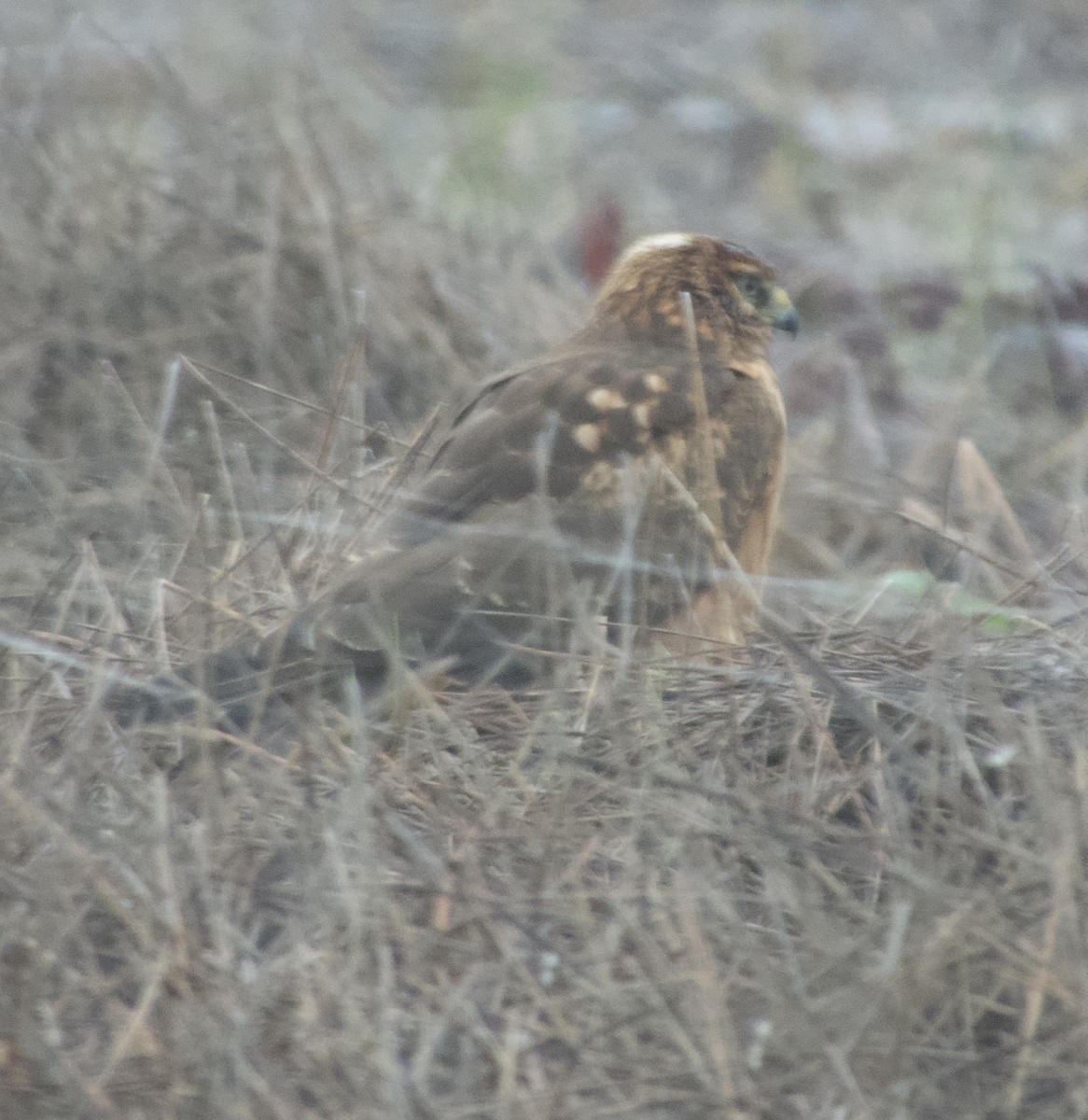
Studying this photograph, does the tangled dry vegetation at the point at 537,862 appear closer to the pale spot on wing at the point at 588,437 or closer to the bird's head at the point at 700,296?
the pale spot on wing at the point at 588,437

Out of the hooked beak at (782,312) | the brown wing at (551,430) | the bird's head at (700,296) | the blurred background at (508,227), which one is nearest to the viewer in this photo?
the brown wing at (551,430)

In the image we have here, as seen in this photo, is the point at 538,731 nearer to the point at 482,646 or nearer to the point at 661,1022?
the point at 482,646

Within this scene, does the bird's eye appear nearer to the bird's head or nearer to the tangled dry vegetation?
the bird's head

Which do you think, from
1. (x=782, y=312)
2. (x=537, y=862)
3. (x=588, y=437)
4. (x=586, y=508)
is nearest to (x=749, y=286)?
(x=782, y=312)

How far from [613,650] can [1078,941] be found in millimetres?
929

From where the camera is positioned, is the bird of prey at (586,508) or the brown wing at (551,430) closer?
the bird of prey at (586,508)

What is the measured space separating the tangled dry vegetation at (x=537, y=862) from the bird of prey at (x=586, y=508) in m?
0.10

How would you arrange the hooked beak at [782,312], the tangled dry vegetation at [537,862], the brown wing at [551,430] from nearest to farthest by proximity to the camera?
the tangled dry vegetation at [537,862]
the brown wing at [551,430]
the hooked beak at [782,312]

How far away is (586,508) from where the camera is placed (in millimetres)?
3504

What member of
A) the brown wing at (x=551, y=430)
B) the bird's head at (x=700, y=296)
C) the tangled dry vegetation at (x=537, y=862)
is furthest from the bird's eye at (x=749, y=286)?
the tangled dry vegetation at (x=537, y=862)

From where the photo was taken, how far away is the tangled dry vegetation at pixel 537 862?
7.16ft

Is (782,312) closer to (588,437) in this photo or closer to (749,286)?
(749,286)

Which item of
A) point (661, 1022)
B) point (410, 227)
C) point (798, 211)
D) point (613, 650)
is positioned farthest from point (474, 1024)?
point (798, 211)

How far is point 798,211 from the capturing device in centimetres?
765
